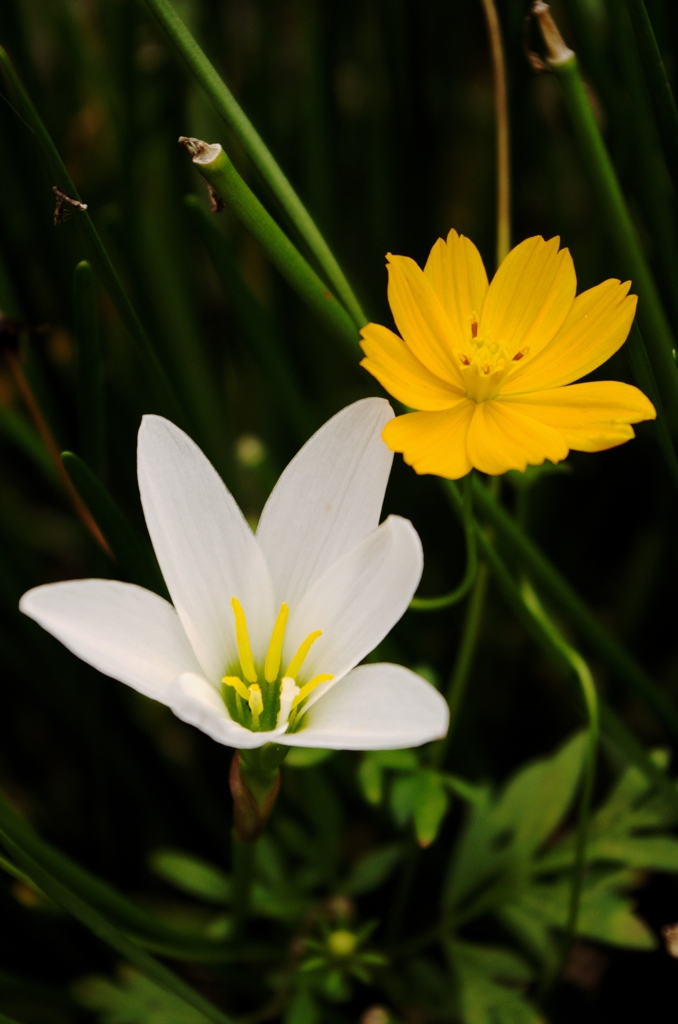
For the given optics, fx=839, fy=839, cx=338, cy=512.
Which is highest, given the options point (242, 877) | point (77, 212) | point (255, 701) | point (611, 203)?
point (77, 212)

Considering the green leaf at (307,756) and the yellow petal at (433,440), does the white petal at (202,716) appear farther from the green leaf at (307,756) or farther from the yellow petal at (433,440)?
the green leaf at (307,756)

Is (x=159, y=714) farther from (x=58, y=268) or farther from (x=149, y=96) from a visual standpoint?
(x=149, y=96)

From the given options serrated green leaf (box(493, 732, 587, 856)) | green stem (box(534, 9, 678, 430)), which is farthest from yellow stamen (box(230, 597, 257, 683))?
serrated green leaf (box(493, 732, 587, 856))

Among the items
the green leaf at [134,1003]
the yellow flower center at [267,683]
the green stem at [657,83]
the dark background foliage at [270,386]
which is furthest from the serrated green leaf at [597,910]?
the green stem at [657,83]

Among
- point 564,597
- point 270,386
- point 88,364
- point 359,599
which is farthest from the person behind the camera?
point 270,386

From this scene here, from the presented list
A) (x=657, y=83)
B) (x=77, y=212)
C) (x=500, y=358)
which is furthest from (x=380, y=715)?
(x=657, y=83)

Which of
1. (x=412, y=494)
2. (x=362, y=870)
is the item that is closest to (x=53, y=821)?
(x=362, y=870)

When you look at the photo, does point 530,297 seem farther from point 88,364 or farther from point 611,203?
point 88,364
